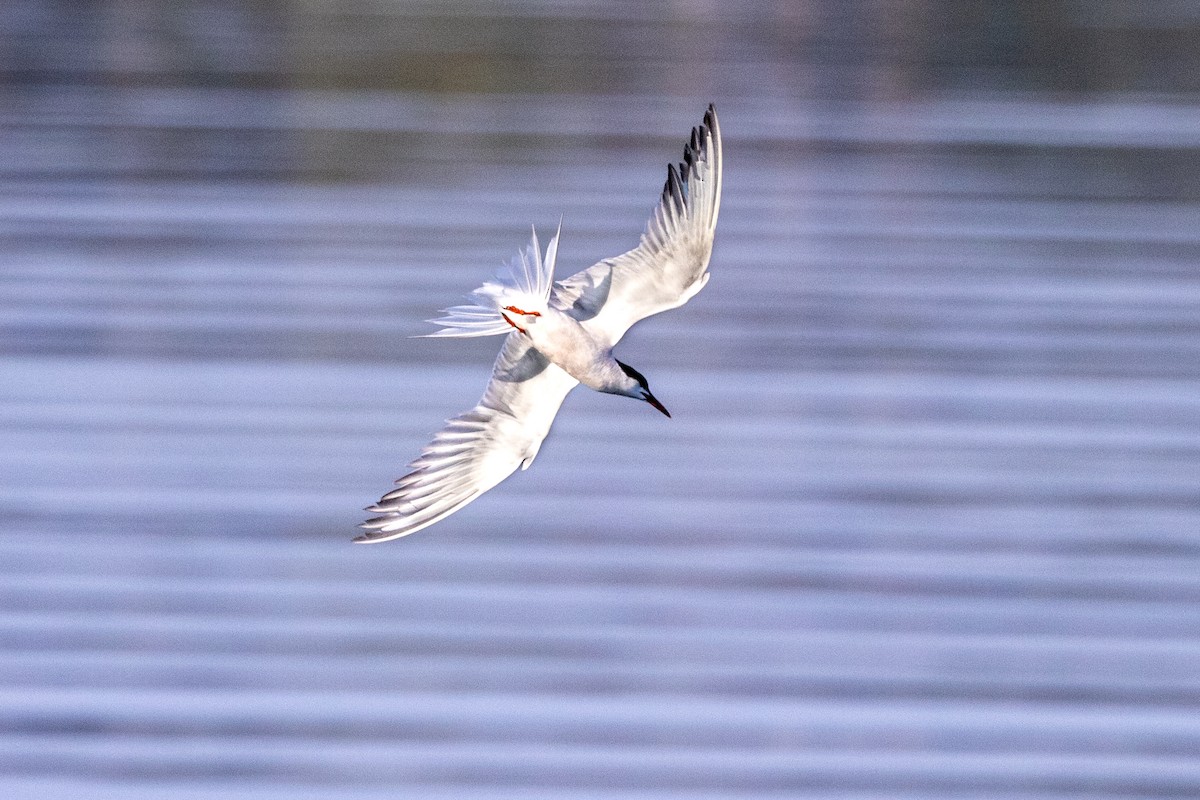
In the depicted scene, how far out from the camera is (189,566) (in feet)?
7.41

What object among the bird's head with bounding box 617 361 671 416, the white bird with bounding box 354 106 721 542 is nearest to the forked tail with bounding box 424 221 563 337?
the white bird with bounding box 354 106 721 542

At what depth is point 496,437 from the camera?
178 centimetres

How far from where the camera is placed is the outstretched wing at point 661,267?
1737mm

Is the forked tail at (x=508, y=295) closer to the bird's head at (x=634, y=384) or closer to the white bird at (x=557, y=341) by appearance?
the white bird at (x=557, y=341)

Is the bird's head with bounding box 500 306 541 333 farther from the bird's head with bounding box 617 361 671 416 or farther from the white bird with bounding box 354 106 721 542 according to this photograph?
the bird's head with bounding box 617 361 671 416

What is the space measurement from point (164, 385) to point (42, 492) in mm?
264

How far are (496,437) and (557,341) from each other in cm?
15

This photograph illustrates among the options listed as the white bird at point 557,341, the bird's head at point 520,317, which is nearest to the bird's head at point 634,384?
the white bird at point 557,341

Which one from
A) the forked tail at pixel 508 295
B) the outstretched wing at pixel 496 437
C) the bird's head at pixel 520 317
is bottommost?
the outstretched wing at pixel 496 437

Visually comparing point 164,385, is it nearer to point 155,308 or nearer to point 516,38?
point 155,308

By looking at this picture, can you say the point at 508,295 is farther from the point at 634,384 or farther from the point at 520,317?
the point at 634,384

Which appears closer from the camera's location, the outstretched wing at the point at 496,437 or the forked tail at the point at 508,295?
the forked tail at the point at 508,295

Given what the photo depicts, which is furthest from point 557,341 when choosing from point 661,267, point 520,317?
point 661,267

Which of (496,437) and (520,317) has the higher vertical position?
(520,317)
